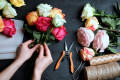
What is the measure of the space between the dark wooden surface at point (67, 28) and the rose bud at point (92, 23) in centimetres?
6

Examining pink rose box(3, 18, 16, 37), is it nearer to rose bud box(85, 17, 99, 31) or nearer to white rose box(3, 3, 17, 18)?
white rose box(3, 3, 17, 18)

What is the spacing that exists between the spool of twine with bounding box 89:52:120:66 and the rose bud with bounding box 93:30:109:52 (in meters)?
0.05

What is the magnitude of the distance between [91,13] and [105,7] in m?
0.17

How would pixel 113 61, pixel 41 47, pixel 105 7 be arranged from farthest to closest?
pixel 105 7 → pixel 113 61 → pixel 41 47

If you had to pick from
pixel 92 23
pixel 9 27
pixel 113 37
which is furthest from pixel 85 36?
pixel 9 27

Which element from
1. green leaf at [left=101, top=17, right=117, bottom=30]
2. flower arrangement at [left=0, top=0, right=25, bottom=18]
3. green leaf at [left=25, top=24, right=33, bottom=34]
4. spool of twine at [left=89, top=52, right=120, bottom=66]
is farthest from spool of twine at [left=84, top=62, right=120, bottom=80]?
flower arrangement at [left=0, top=0, right=25, bottom=18]

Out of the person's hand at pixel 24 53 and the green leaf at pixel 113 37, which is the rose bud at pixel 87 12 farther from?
the person's hand at pixel 24 53

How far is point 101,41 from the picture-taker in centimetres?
77

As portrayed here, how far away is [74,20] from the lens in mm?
851

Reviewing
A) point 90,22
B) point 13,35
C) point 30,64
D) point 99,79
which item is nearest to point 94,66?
point 99,79

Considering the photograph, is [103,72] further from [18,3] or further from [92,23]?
[18,3]

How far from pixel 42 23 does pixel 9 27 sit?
0.63 feet

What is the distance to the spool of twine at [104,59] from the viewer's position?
0.78m

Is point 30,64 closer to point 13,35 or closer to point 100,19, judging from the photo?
point 13,35
